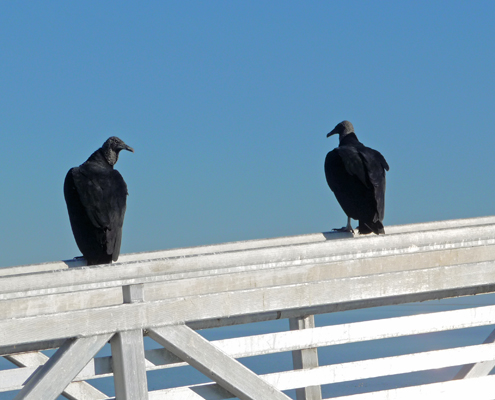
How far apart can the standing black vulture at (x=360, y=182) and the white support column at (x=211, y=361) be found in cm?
327

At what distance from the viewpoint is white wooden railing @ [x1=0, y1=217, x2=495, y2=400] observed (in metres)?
1.85

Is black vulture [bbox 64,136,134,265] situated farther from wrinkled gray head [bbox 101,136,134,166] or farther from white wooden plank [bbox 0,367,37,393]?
white wooden plank [bbox 0,367,37,393]

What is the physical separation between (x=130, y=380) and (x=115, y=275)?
55 centimetres

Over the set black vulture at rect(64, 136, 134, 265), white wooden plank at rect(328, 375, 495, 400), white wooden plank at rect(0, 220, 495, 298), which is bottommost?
white wooden plank at rect(328, 375, 495, 400)

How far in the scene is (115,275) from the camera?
235 centimetres

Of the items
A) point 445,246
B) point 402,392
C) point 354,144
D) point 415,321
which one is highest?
point 354,144

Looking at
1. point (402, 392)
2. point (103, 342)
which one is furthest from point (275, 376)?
point (103, 342)

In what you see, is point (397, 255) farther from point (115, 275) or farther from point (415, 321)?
point (115, 275)

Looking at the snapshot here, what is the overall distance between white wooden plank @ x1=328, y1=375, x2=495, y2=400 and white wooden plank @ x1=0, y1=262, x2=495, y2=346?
366 mm

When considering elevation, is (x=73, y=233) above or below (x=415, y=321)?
above

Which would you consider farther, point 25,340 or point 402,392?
point 402,392

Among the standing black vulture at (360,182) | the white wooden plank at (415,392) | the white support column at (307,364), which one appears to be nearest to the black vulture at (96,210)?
the standing black vulture at (360,182)

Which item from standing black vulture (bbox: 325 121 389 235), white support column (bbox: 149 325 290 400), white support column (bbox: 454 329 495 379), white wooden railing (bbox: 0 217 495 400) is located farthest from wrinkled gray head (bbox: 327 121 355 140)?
white support column (bbox: 149 325 290 400)

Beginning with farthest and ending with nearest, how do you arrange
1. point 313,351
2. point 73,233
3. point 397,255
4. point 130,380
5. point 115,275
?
1. point 73,233
2. point 313,351
3. point 115,275
4. point 397,255
5. point 130,380
